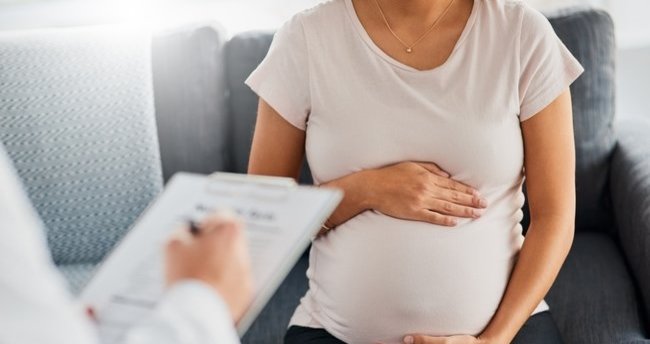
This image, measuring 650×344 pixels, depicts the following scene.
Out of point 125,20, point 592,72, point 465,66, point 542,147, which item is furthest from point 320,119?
point 125,20

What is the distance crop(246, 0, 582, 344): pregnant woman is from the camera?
4.04 ft

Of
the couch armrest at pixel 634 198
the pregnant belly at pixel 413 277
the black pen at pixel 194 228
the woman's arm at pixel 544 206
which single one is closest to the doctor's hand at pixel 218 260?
the black pen at pixel 194 228

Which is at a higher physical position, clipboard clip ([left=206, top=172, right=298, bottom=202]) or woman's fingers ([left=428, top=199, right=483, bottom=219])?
clipboard clip ([left=206, top=172, right=298, bottom=202])

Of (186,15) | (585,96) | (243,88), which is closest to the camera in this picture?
→ (585,96)

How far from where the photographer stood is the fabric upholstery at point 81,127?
5.53ft

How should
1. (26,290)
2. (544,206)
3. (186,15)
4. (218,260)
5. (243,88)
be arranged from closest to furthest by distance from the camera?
(26,290) → (218,260) → (544,206) → (243,88) → (186,15)

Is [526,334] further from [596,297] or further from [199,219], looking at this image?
[199,219]

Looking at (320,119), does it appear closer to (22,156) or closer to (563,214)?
(563,214)

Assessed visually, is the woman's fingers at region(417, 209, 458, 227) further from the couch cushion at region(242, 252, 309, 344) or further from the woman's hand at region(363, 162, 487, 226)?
the couch cushion at region(242, 252, 309, 344)

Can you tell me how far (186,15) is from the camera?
2.21m

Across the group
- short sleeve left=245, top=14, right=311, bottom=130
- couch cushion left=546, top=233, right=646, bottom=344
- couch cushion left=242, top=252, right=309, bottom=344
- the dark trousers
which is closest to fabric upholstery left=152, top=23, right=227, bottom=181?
couch cushion left=242, top=252, right=309, bottom=344

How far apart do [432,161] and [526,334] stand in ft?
1.05

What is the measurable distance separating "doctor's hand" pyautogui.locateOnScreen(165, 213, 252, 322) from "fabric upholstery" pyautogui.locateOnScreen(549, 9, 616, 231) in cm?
112

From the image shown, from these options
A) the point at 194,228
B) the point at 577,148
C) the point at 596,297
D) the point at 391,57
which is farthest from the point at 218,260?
the point at 577,148
